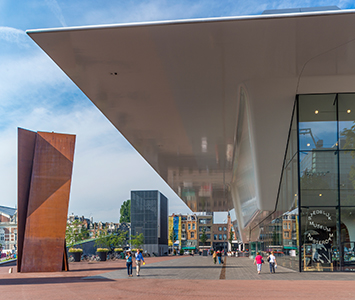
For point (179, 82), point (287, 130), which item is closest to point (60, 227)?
point (179, 82)

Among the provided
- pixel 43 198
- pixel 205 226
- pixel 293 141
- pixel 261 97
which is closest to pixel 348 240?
pixel 293 141

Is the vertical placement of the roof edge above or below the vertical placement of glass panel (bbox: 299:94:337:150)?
above

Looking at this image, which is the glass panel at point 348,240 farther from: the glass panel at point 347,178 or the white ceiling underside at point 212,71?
the white ceiling underside at point 212,71

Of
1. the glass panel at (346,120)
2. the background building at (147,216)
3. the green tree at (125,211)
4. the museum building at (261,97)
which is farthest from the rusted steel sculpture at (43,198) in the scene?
the green tree at (125,211)

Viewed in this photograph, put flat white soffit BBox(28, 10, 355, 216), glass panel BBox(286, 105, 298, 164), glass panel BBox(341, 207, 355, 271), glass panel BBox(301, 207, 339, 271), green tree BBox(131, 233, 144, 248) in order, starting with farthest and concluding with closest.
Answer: green tree BBox(131, 233, 144, 248) < glass panel BBox(286, 105, 298, 164) < glass panel BBox(301, 207, 339, 271) < glass panel BBox(341, 207, 355, 271) < flat white soffit BBox(28, 10, 355, 216)

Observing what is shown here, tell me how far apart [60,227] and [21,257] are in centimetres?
250

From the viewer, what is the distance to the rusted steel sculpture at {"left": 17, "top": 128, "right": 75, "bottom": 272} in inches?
876

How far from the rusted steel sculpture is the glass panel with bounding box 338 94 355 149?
14189 millimetres

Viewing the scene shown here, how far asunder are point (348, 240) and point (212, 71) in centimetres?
941

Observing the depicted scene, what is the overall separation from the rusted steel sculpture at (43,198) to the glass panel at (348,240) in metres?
14.0

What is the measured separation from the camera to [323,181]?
19.0m

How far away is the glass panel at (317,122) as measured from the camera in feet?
62.1

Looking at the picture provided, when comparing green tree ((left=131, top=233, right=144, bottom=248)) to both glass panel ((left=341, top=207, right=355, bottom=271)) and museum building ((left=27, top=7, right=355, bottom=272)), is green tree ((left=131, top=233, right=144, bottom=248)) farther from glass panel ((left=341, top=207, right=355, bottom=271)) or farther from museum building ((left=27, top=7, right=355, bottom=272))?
glass panel ((left=341, top=207, right=355, bottom=271))

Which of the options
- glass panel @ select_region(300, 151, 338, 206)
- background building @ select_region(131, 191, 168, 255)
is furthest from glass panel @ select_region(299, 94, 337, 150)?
background building @ select_region(131, 191, 168, 255)
